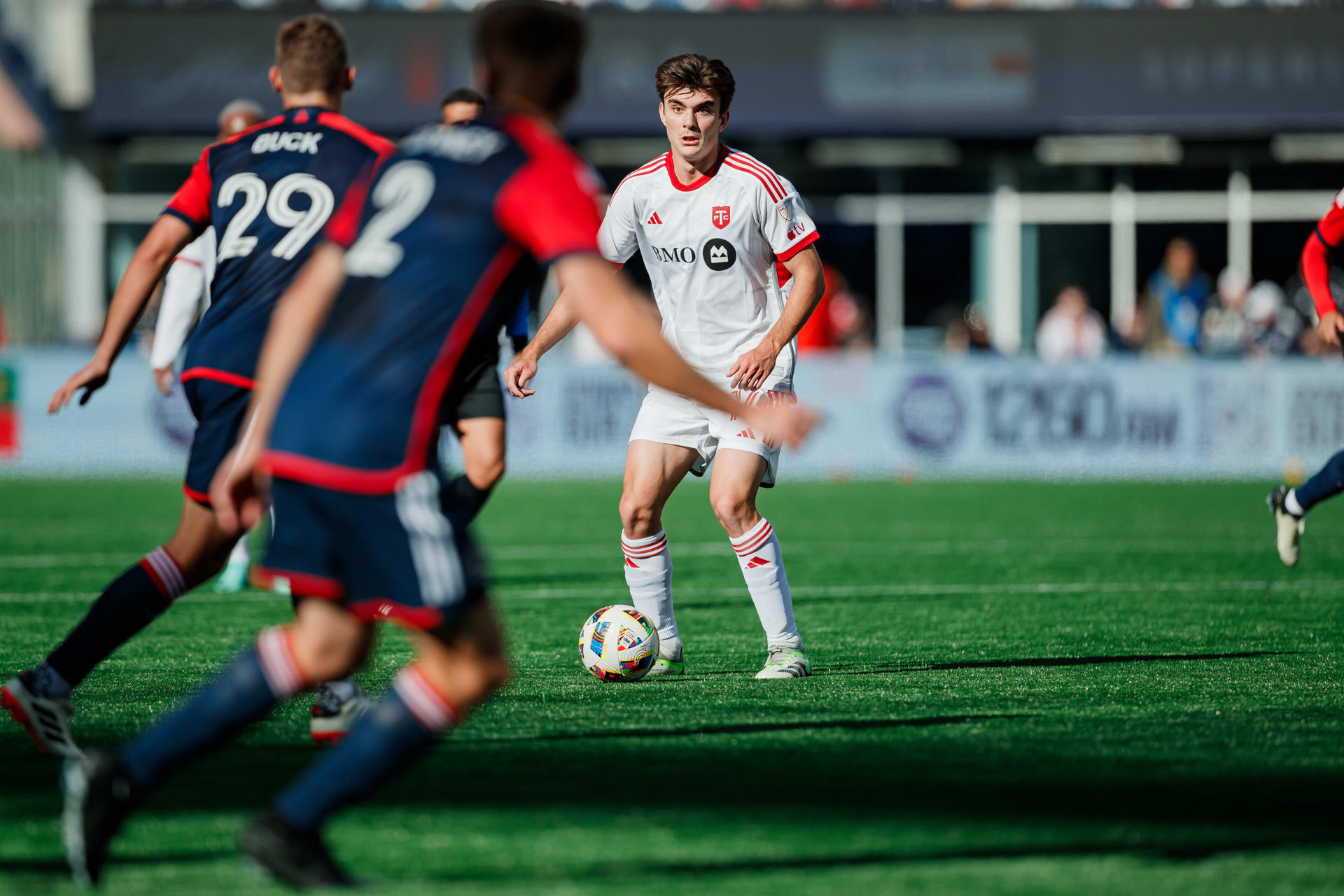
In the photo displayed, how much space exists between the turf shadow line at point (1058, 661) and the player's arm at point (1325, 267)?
1.51 m

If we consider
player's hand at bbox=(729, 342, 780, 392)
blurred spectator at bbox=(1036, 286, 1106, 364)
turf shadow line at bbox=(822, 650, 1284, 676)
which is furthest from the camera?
blurred spectator at bbox=(1036, 286, 1106, 364)

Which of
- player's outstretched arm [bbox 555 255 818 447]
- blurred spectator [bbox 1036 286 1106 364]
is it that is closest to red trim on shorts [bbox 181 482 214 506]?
player's outstretched arm [bbox 555 255 818 447]

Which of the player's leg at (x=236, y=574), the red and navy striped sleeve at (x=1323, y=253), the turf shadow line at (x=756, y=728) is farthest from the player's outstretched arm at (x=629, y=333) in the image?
the player's leg at (x=236, y=574)

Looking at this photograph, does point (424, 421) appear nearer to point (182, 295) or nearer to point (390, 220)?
point (390, 220)

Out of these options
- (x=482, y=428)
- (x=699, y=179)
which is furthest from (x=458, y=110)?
(x=482, y=428)

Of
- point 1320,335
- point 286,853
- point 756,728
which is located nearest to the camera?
point 286,853

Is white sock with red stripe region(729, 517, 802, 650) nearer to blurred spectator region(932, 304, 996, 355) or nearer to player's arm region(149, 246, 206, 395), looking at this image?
player's arm region(149, 246, 206, 395)

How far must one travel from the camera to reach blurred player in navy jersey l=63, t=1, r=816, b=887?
3344 millimetres

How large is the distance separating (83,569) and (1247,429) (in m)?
12.3

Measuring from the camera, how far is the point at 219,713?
11.3ft

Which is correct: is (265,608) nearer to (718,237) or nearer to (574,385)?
(718,237)

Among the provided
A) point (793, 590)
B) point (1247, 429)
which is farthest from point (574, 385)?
point (793, 590)

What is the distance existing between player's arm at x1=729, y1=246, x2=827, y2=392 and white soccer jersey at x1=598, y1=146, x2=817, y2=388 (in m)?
0.11

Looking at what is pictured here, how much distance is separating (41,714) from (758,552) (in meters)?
2.80
